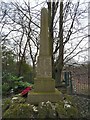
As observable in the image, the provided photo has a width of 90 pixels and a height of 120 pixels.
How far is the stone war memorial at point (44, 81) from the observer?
2355mm

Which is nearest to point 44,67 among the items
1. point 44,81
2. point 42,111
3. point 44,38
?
point 44,81

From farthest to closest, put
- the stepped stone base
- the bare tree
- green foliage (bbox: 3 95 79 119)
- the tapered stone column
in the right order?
the bare tree → the tapered stone column → the stepped stone base → green foliage (bbox: 3 95 79 119)

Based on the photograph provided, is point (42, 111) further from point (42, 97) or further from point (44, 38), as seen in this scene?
point (44, 38)

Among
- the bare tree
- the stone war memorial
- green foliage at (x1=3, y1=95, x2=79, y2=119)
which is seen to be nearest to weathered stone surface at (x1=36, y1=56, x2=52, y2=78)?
the stone war memorial

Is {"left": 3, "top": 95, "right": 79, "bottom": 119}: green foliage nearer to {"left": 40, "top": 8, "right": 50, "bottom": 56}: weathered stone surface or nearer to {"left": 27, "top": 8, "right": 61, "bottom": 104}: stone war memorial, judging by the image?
{"left": 27, "top": 8, "right": 61, "bottom": 104}: stone war memorial

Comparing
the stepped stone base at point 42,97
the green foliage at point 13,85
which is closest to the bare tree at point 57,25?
the green foliage at point 13,85

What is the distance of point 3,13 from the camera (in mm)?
3949

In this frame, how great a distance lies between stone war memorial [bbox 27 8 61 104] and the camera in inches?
92.7

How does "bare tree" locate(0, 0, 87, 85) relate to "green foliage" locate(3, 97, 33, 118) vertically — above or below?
above

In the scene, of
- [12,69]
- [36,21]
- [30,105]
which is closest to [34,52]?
[12,69]

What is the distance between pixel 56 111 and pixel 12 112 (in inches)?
20.6

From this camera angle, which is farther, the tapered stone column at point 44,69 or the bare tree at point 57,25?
the bare tree at point 57,25

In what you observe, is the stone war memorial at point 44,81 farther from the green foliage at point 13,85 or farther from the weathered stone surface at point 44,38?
the green foliage at point 13,85

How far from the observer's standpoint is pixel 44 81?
2.52 meters
